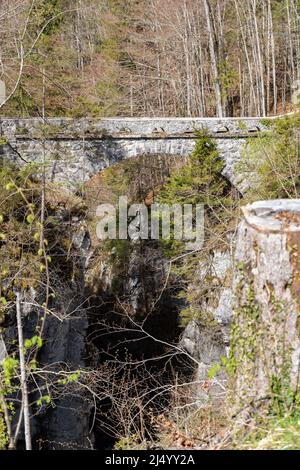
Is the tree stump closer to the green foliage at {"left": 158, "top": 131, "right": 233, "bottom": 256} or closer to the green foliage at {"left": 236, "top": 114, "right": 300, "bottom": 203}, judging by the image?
the green foliage at {"left": 236, "top": 114, "right": 300, "bottom": 203}

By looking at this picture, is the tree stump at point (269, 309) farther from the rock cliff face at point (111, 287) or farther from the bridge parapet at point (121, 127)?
the bridge parapet at point (121, 127)

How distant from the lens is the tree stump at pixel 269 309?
10.2 ft

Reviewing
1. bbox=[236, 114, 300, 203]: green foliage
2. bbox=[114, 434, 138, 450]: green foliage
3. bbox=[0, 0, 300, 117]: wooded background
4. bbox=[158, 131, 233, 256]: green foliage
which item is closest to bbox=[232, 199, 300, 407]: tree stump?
bbox=[114, 434, 138, 450]: green foliage

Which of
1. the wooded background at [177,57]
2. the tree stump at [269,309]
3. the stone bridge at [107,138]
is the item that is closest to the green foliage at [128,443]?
the tree stump at [269,309]

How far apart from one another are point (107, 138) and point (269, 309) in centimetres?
930

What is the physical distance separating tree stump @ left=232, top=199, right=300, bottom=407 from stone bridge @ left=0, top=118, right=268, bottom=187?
878cm

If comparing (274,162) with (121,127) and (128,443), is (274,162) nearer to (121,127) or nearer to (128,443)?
(121,127)

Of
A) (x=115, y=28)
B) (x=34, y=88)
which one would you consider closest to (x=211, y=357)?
(x=34, y=88)

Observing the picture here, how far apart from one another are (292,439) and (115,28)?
57.8 feet

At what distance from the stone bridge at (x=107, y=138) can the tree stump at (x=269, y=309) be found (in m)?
8.78

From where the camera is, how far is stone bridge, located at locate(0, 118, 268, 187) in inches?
465
